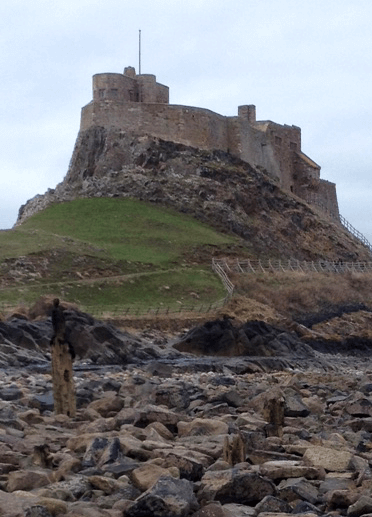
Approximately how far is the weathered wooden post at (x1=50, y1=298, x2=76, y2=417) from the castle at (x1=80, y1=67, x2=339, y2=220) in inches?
1931

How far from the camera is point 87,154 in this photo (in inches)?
2653

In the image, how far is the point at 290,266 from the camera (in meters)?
57.0

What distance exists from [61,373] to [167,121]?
1978 inches

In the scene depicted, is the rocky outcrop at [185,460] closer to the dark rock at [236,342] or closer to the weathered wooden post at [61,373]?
the weathered wooden post at [61,373]

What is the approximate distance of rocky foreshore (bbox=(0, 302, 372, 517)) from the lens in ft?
31.3

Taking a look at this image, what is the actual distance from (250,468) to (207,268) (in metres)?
41.1

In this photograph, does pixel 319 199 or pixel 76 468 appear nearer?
pixel 76 468

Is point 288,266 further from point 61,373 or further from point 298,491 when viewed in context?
point 298,491

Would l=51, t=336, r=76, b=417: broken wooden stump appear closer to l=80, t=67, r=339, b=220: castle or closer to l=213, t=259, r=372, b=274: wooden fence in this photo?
l=213, t=259, r=372, b=274: wooden fence

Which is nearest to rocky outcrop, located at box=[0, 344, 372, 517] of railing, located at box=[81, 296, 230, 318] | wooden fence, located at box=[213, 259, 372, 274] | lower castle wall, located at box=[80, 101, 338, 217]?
railing, located at box=[81, 296, 230, 318]

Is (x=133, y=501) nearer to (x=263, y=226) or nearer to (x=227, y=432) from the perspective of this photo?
(x=227, y=432)

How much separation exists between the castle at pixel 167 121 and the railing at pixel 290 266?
10755 mm

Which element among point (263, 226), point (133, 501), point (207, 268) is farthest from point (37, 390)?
point (263, 226)

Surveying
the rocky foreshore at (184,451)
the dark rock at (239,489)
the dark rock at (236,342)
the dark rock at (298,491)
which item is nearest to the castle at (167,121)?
the dark rock at (236,342)
